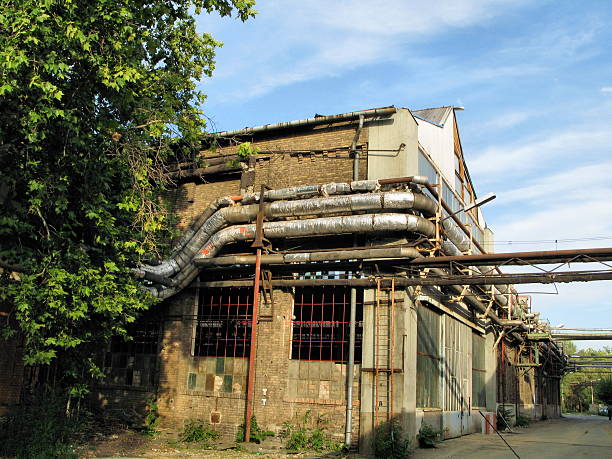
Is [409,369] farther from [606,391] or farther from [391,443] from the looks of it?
[606,391]

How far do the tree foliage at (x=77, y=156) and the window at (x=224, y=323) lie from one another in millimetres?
4015

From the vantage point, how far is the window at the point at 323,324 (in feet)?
49.7

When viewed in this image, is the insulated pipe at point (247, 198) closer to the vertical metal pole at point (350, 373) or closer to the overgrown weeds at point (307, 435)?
the vertical metal pole at point (350, 373)

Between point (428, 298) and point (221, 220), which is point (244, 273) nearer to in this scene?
point (221, 220)

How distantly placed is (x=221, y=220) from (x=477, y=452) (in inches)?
366

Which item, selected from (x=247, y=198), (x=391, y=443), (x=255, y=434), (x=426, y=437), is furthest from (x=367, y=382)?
(x=247, y=198)

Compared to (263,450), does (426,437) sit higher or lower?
higher

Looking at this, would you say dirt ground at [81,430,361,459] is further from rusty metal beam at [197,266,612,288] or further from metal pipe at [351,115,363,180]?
metal pipe at [351,115,363,180]

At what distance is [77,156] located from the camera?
10.8 metres

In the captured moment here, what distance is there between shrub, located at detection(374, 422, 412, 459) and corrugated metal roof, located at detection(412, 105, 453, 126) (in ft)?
34.8

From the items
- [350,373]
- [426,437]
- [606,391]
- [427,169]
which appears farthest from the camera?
[606,391]

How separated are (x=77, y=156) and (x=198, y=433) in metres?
8.61

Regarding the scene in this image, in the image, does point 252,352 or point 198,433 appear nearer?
point 252,352

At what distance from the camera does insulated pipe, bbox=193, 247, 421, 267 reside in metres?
14.1
